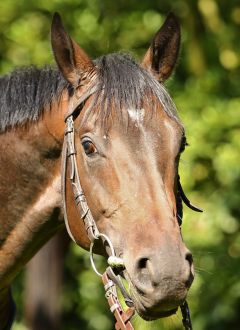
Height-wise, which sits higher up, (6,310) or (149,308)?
(149,308)

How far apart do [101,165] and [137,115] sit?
0.93 feet

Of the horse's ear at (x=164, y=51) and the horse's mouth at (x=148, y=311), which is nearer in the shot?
the horse's mouth at (x=148, y=311)

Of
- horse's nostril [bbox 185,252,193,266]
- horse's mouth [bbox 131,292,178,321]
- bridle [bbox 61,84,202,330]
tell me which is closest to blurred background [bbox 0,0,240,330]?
bridle [bbox 61,84,202,330]

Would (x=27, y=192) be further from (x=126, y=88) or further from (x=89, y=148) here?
(x=126, y=88)

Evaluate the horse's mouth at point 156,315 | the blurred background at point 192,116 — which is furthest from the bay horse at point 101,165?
the blurred background at point 192,116

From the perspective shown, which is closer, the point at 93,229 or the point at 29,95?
the point at 93,229

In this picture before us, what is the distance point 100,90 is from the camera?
13.4 feet

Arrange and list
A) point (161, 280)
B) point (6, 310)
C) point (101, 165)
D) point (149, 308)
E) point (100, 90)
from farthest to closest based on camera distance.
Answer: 1. point (6, 310)
2. point (100, 90)
3. point (101, 165)
4. point (149, 308)
5. point (161, 280)

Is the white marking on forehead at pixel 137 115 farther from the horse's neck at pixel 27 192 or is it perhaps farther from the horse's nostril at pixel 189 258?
the horse's nostril at pixel 189 258

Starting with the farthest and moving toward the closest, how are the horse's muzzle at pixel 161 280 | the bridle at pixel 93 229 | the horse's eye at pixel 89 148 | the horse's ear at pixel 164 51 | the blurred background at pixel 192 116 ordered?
the blurred background at pixel 192 116 < the horse's ear at pixel 164 51 < the horse's eye at pixel 89 148 < the bridle at pixel 93 229 < the horse's muzzle at pixel 161 280

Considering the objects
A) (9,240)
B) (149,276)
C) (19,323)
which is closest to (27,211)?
(9,240)

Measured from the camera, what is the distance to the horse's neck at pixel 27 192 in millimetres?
4336

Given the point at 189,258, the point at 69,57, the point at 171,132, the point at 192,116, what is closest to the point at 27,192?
the point at 69,57

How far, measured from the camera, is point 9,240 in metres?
4.46
